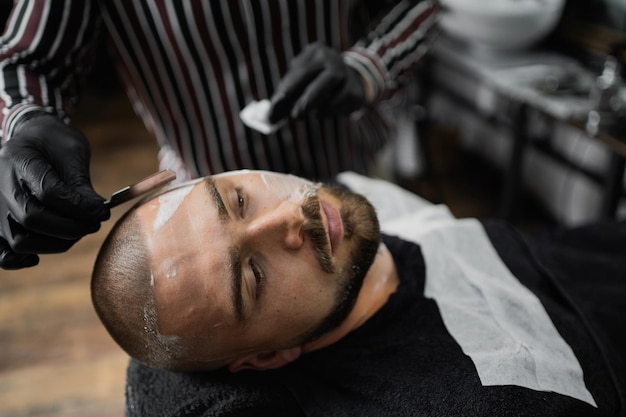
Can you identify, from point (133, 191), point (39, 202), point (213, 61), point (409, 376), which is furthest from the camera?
point (213, 61)

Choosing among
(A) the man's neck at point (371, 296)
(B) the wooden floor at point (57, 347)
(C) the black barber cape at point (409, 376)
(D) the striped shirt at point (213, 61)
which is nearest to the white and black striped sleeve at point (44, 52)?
(D) the striped shirt at point (213, 61)

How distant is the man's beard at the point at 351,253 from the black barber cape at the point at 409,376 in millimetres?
87

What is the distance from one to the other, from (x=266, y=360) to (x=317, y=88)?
581 mm

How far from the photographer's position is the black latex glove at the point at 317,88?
1223mm

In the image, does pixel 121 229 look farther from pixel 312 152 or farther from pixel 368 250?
pixel 312 152

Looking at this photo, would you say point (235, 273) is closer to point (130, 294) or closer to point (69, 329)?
point (130, 294)

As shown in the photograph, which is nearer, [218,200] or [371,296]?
[218,200]

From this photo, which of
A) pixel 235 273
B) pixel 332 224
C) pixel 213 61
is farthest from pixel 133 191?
pixel 213 61

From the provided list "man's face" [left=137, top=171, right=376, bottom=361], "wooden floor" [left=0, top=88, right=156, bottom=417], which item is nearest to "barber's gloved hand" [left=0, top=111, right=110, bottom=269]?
"man's face" [left=137, top=171, right=376, bottom=361]

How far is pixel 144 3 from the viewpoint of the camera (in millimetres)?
1296

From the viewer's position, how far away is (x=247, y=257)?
3.51ft

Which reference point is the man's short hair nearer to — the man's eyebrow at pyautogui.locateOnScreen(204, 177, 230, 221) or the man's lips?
the man's eyebrow at pyautogui.locateOnScreen(204, 177, 230, 221)

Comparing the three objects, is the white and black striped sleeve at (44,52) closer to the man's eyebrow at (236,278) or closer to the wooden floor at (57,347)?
the man's eyebrow at (236,278)

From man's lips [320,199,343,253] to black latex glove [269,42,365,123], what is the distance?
0.23 m
